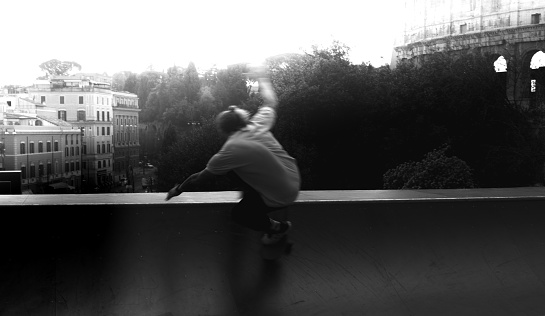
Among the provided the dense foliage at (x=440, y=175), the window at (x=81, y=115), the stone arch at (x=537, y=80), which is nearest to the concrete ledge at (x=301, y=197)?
the dense foliage at (x=440, y=175)

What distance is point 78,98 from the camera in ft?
248

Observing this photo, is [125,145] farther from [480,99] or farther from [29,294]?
[29,294]

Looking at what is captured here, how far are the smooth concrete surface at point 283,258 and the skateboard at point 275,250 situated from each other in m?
0.06

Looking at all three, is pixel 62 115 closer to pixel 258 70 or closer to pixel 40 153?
pixel 40 153

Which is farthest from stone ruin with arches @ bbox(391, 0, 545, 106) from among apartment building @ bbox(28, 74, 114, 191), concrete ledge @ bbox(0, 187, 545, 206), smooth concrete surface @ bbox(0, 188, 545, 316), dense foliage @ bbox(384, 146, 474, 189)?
smooth concrete surface @ bbox(0, 188, 545, 316)

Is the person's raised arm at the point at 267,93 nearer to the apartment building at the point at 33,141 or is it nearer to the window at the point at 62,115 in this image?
the apartment building at the point at 33,141

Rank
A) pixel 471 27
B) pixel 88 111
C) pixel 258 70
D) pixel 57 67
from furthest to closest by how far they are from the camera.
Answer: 1. pixel 57 67
2. pixel 88 111
3. pixel 471 27
4. pixel 258 70

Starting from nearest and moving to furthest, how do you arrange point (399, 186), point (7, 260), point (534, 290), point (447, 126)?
point (7, 260) → point (534, 290) → point (399, 186) → point (447, 126)

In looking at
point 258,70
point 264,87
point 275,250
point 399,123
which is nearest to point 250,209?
point 275,250

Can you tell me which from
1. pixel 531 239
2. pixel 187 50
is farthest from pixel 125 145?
pixel 531 239

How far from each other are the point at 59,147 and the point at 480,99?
47.5m

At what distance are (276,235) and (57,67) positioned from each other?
91636 millimetres

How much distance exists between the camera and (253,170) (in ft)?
16.8

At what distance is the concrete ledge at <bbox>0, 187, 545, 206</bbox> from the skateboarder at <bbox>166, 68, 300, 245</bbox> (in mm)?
337
